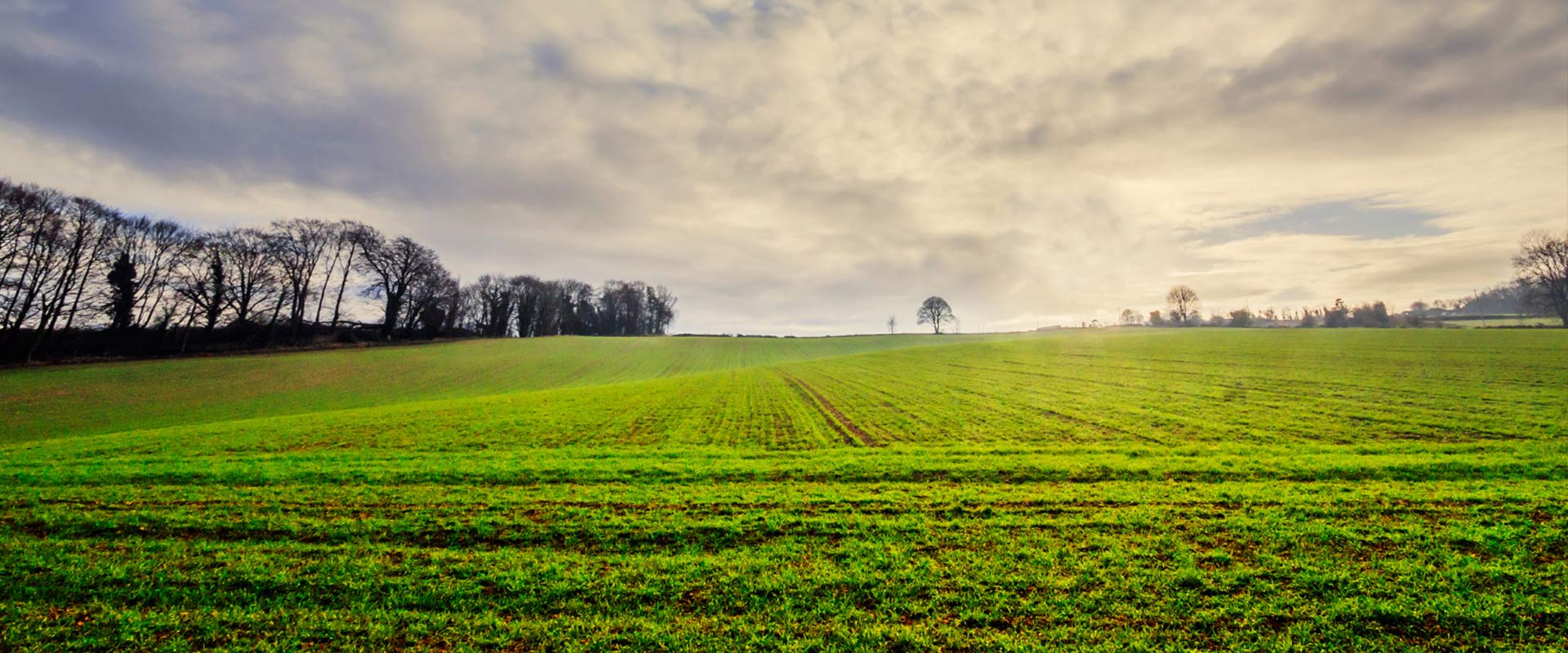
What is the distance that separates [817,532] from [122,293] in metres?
74.5

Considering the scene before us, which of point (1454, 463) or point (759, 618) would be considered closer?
point (759, 618)

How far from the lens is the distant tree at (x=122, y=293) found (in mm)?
46969

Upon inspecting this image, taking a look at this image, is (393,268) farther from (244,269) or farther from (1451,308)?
(1451,308)

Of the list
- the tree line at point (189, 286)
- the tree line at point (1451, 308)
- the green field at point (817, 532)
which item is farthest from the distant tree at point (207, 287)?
the tree line at point (1451, 308)

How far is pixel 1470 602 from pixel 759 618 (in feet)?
27.4

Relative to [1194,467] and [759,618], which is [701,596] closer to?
[759,618]

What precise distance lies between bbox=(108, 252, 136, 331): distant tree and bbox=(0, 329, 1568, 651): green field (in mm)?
46165

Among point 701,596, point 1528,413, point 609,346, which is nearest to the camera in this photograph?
point 701,596

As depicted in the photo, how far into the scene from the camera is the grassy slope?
27797 mm

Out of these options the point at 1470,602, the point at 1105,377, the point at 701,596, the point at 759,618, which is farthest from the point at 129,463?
the point at 1105,377

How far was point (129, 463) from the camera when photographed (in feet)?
45.2

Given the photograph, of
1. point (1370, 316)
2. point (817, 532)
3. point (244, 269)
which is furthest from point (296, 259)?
point (1370, 316)

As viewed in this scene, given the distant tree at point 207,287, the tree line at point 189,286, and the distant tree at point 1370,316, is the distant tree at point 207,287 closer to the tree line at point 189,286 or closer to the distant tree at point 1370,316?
the tree line at point 189,286

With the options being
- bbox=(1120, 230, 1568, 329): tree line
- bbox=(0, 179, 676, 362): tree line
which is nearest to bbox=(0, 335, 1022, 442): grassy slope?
bbox=(0, 179, 676, 362): tree line
